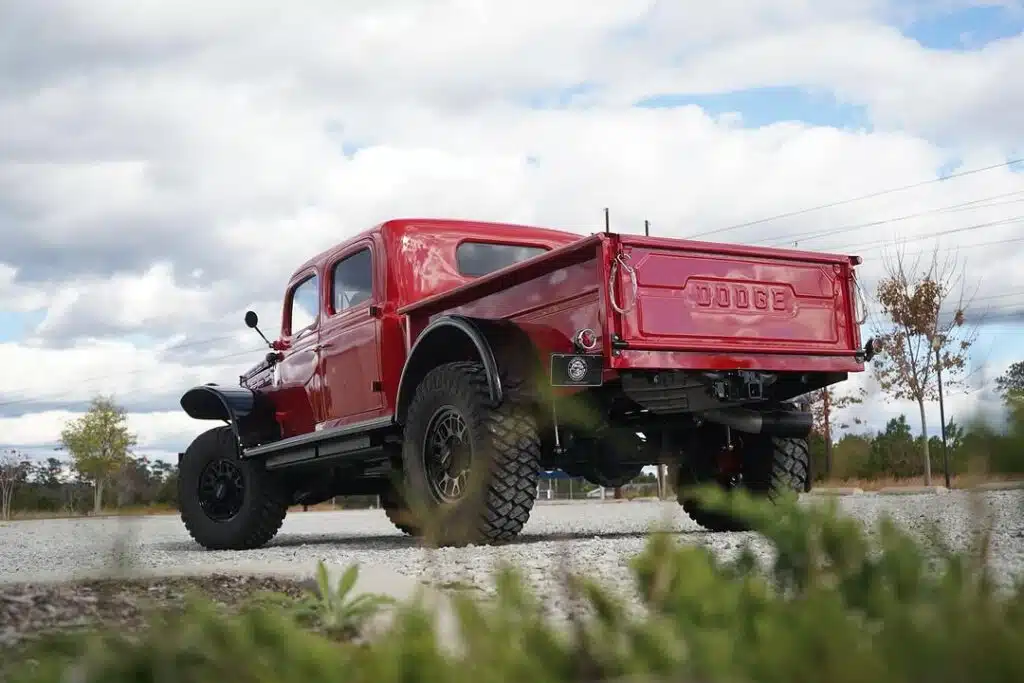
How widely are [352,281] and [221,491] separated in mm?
2393

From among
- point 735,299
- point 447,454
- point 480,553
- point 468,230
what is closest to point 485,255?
point 468,230

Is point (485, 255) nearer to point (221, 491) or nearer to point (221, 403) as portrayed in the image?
point (221, 403)

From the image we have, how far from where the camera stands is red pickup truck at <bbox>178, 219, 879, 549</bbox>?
20.0 ft

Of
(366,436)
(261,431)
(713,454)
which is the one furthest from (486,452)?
(261,431)

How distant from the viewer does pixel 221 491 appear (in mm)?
9562

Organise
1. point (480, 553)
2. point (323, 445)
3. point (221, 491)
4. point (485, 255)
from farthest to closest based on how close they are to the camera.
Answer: point (221, 491) → point (485, 255) → point (323, 445) → point (480, 553)

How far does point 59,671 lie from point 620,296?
463cm

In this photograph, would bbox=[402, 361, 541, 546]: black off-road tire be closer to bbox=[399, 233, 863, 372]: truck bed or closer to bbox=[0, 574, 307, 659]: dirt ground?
bbox=[399, 233, 863, 372]: truck bed

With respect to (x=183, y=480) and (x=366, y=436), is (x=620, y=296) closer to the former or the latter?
(x=366, y=436)

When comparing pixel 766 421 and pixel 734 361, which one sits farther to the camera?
pixel 766 421

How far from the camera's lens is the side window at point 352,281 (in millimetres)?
8406

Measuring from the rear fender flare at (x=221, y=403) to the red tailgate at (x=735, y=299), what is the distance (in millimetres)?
4539

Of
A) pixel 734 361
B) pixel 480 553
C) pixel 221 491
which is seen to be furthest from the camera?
pixel 221 491

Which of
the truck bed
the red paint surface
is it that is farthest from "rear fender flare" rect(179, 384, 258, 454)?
the truck bed
